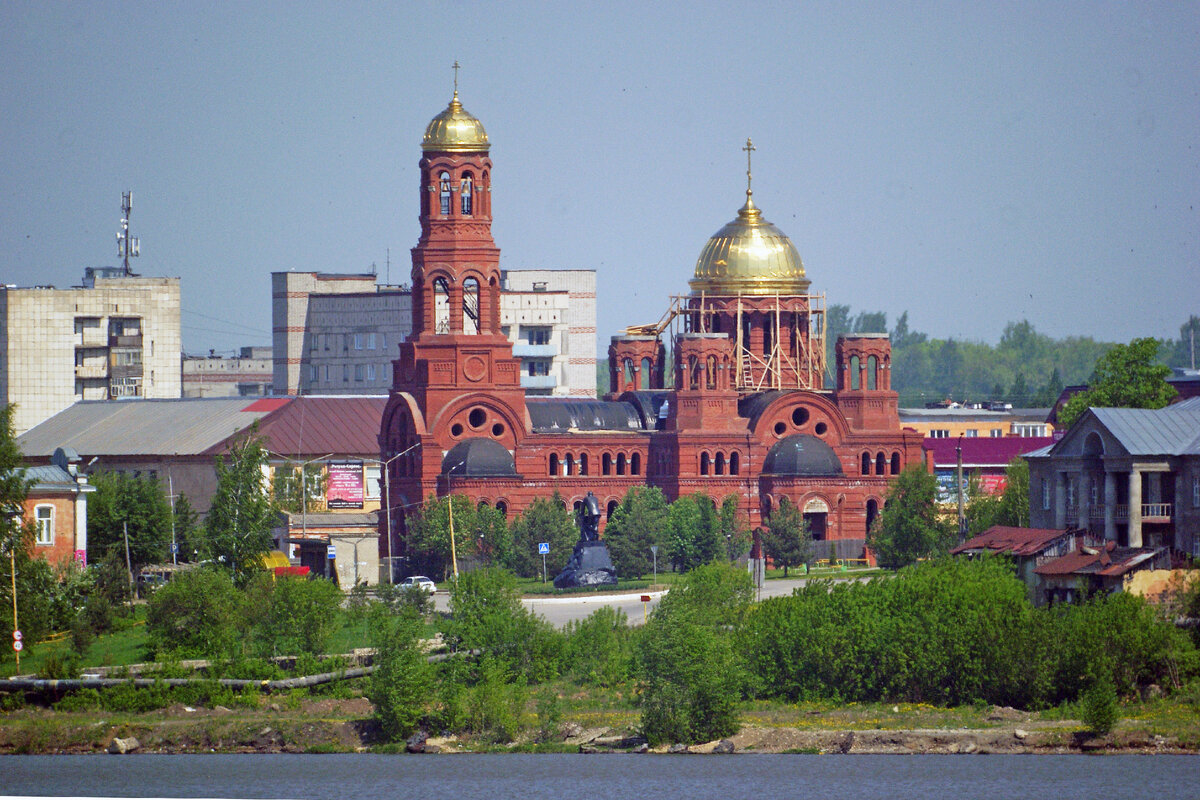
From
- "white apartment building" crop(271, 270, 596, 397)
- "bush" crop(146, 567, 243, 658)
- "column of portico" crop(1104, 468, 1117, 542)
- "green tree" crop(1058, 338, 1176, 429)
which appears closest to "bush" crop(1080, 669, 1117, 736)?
"column of portico" crop(1104, 468, 1117, 542)

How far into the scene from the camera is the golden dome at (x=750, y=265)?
10700 cm

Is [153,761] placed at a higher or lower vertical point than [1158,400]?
lower

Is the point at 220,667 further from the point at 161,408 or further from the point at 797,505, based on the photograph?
the point at 161,408

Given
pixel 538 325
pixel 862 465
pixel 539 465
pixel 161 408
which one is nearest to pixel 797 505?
pixel 862 465

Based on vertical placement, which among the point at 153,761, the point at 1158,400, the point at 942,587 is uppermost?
the point at 1158,400

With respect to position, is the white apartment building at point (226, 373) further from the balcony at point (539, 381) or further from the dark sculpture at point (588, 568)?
the dark sculpture at point (588, 568)

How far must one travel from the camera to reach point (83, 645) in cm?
6625

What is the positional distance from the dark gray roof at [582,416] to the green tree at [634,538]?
9420mm

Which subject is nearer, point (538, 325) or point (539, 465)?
point (539, 465)

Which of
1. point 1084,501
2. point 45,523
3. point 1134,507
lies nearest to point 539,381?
point 45,523

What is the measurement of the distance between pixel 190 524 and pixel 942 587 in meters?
39.0

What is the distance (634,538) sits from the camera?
8925 cm

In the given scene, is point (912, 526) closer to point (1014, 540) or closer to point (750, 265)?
point (1014, 540)

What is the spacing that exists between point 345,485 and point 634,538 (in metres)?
18.2
